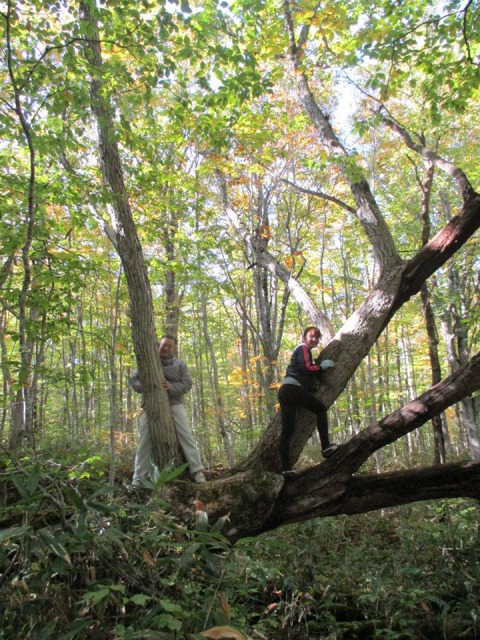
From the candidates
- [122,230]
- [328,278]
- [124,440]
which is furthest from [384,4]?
[328,278]

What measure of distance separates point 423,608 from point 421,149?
17.3ft

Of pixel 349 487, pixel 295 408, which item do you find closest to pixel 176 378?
pixel 295 408

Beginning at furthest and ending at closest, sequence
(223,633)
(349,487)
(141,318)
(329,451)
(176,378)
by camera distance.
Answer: (176,378), (141,318), (329,451), (349,487), (223,633)

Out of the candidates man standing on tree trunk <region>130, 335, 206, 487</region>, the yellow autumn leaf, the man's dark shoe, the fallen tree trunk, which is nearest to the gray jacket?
man standing on tree trunk <region>130, 335, 206, 487</region>

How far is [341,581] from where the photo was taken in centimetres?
330

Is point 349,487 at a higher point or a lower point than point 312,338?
lower

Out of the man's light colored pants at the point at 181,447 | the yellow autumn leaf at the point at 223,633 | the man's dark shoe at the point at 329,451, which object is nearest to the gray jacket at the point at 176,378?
the man's light colored pants at the point at 181,447

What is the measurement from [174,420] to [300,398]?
1.51 m

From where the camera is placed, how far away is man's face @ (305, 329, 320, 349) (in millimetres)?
4637

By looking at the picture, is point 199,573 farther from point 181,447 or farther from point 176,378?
point 176,378

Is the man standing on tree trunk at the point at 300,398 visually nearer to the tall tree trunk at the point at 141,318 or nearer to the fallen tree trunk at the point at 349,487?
the fallen tree trunk at the point at 349,487

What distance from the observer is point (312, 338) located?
4664 mm

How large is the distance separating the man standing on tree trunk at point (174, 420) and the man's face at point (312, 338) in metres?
1.54

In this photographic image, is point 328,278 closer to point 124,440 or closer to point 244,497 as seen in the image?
point 124,440
